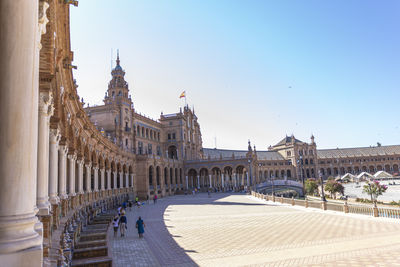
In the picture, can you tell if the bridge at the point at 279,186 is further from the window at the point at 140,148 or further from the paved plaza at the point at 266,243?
the paved plaza at the point at 266,243

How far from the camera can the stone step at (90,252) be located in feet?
33.8

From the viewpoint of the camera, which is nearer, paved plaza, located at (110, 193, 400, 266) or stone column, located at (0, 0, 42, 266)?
stone column, located at (0, 0, 42, 266)

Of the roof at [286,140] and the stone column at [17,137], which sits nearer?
the stone column at [17,137]

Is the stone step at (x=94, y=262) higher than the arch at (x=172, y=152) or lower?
lower

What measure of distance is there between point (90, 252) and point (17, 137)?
767 centimetres

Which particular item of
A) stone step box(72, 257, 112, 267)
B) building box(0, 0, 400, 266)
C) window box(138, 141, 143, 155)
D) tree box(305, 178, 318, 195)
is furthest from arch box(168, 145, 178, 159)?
stone step box(72, 257, 112, 267)

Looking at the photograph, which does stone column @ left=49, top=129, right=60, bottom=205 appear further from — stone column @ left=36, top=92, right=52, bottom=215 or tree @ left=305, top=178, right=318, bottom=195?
tree @ left=305, top=178, right=318, bottom=195

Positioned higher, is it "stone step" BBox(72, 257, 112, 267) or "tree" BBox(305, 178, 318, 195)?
"stone step" BBox(72, 257, 112, 267)

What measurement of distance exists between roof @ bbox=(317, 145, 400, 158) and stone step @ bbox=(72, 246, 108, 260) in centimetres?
12143

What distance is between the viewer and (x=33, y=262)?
13.7 ft

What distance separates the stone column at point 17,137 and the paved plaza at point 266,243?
767cm

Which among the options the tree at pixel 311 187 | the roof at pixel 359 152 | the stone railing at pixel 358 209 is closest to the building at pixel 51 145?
the tree at pixel 311 187

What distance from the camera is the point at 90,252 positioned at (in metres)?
10.5

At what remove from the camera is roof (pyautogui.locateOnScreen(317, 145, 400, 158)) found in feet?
385
